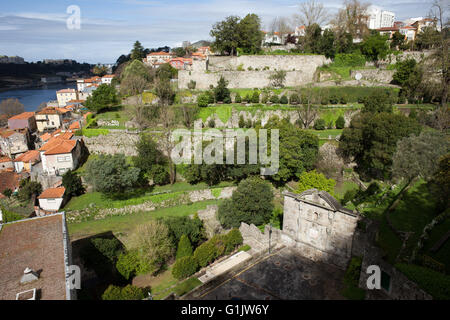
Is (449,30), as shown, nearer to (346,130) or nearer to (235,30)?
(346,130)

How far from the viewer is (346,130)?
23.4 metres

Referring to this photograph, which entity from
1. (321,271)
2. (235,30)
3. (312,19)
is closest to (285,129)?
(321,271)

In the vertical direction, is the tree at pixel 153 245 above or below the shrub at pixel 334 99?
below

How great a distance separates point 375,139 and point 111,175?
18.7 meters

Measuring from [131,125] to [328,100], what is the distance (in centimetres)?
1972

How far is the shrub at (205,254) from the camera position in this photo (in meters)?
14.7

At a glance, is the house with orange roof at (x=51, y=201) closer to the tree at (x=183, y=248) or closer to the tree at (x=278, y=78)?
the tree at (x=183, y=248)

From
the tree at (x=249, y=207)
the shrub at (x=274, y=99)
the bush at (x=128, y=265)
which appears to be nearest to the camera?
the bush at (x=128, y=265)

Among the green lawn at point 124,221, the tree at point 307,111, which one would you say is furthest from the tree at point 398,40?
the green lawn at point 124,221

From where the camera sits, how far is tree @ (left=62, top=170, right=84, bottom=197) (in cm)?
2177

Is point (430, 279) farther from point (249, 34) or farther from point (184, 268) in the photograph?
point (249, 34)

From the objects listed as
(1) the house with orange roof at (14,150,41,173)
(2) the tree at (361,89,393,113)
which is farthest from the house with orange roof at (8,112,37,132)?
(2) the tree at (361,89,393,113)

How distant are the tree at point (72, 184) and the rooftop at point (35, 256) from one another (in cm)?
994

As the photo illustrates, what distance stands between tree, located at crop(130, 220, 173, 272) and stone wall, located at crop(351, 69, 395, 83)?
29514mm
